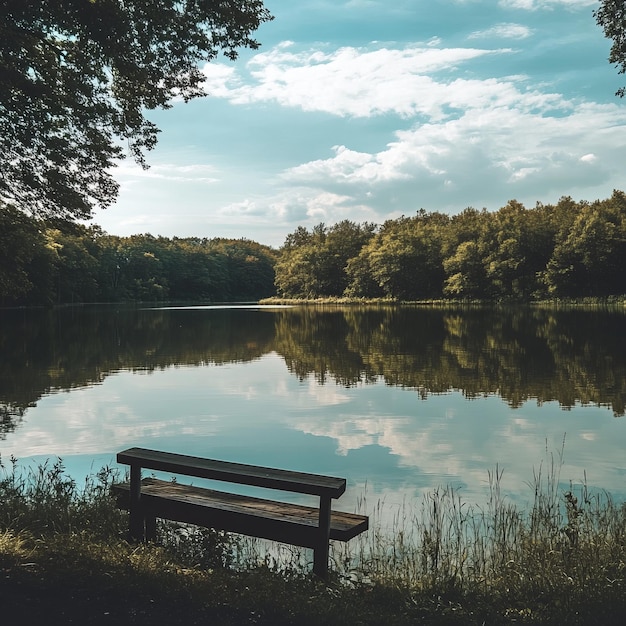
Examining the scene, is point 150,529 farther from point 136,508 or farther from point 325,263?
point 325,263

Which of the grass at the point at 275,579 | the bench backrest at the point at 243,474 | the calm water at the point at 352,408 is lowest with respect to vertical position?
the calm water at the point at 352,408

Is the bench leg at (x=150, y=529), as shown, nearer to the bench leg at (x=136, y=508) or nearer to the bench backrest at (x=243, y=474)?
the bench leg at (x=136, y=508)

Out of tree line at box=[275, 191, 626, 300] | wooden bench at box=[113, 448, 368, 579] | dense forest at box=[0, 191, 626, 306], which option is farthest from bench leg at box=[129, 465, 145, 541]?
tree line at box=[275, 191, 626, 300]

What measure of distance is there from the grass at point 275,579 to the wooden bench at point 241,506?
356 mm

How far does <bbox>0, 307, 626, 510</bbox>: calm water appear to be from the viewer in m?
12.9

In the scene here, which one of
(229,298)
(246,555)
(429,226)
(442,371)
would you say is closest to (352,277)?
(429,226)

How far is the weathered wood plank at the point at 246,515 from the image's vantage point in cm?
623

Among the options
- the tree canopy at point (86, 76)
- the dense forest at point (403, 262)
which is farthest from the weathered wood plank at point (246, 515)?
the dense forest at point (403, 262)

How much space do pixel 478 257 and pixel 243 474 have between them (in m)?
107

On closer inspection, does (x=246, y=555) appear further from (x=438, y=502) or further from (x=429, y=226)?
(x=429, y=226)

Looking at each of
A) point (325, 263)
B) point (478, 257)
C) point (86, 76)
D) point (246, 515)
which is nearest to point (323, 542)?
point (246, 515)

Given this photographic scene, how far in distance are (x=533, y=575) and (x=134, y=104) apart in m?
12.6

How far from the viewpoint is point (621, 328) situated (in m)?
43.8

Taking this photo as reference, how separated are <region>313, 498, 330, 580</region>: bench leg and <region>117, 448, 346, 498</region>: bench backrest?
0.48 ft
